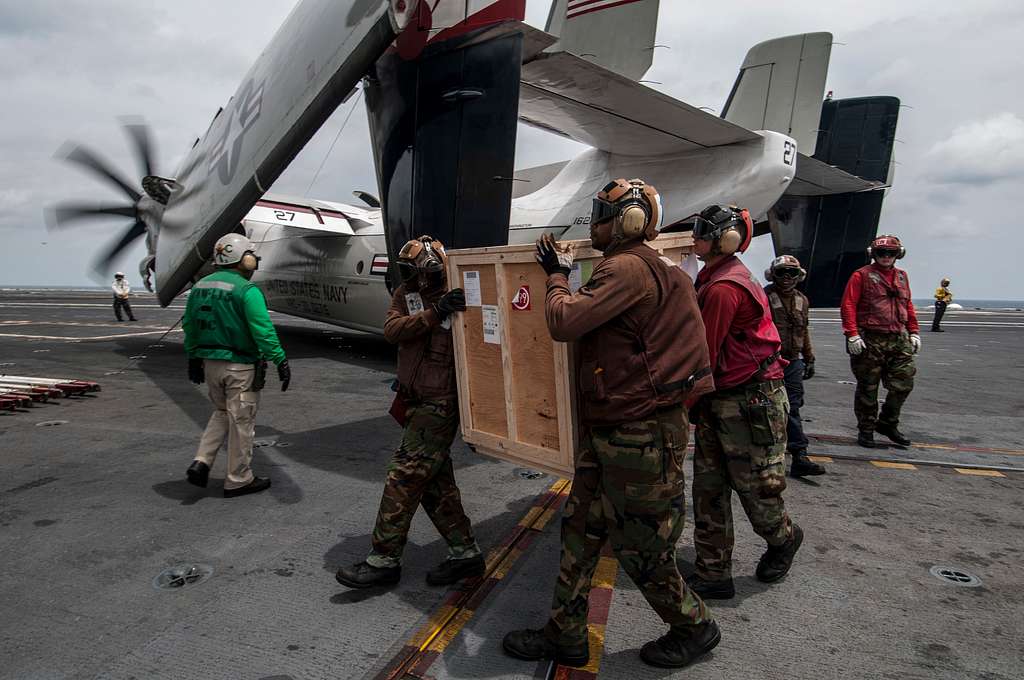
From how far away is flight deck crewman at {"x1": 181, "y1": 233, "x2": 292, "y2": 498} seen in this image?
4691mm

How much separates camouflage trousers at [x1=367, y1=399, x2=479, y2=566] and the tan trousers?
6.45ft

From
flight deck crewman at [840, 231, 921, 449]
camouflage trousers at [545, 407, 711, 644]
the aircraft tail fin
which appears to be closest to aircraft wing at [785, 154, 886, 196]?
the aircraft tail fin

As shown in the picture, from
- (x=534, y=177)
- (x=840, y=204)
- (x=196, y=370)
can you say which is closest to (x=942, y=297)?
(x=840, y=204)

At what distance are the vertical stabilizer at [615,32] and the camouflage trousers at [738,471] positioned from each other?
6563mm

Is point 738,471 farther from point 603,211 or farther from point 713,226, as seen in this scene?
point 603,211

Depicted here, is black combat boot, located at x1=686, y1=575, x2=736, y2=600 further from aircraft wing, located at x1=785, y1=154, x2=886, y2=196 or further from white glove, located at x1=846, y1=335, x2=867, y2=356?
aircraft wing, located at x1=785, y1=154, x2=886, y2=196

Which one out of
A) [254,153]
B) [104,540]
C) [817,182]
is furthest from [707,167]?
[104,540]

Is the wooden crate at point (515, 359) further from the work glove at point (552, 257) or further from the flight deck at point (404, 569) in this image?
the flight deck at point (404, 569)

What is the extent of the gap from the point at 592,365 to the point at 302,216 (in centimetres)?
1206

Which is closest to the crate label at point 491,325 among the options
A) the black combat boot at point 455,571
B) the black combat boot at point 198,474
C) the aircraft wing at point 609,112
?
the black combat boot at point 455,571

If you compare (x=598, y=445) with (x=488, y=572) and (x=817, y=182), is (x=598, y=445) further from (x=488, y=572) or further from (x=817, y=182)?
(x=817, y=182)

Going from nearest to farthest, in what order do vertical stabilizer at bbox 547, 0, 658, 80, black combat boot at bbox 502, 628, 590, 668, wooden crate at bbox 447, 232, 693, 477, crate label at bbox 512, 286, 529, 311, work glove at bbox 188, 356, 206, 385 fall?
1. black combat boot at bbox 502, 628, 590, 668
2. wooden crate at bbox 447, 232, 693, 477
3. crate label at bbox 512, 286, 529, 311
4. work glove at bbox 188, 356, 206, 385
5. vertical stabilizer at bbox 547, 0, 658, 80

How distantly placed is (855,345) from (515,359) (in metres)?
4.82

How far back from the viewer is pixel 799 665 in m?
2.66
